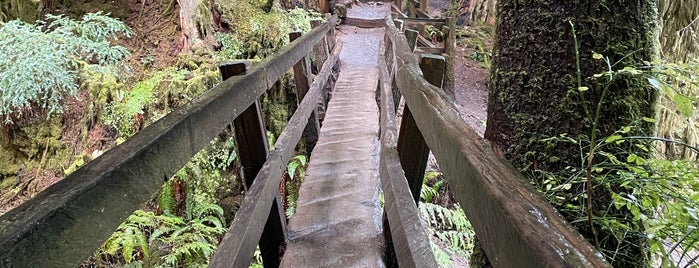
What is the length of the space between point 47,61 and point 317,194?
5.52 metres

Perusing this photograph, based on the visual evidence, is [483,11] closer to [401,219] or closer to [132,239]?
[132,239]

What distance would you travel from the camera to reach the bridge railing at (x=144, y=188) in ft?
2.38

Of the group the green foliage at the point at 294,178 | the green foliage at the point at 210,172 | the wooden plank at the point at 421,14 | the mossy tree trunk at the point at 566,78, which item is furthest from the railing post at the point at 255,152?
the wooden plank at the point at 421,14

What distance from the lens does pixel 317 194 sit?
3.22 m

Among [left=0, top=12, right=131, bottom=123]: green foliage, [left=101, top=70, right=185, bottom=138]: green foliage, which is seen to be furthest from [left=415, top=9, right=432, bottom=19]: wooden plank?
[left=0, top=12, right=131, bottom=123]: green foliage

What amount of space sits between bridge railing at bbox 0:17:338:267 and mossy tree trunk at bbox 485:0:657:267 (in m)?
1.29

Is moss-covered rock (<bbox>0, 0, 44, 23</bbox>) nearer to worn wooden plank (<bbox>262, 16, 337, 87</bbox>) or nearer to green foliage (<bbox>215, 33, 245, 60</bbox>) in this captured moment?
green foliage (<bbox>215, 33, 245, 60</bbox>)

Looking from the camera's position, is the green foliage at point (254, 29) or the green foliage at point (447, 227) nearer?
the green foliage at point (447, 227)

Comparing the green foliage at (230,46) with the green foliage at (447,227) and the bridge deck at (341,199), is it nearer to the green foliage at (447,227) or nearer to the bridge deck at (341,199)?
the bridge deck at (341,199)

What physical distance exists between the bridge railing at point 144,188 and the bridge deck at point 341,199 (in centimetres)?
32

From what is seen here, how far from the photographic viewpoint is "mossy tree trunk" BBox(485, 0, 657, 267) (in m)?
1.81

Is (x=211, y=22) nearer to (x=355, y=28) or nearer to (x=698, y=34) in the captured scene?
(x=698, y=34)

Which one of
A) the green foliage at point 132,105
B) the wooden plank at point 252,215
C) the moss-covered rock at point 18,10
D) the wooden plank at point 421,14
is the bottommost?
the green foliage at point 132,105

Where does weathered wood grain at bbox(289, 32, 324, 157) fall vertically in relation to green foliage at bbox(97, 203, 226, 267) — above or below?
above
